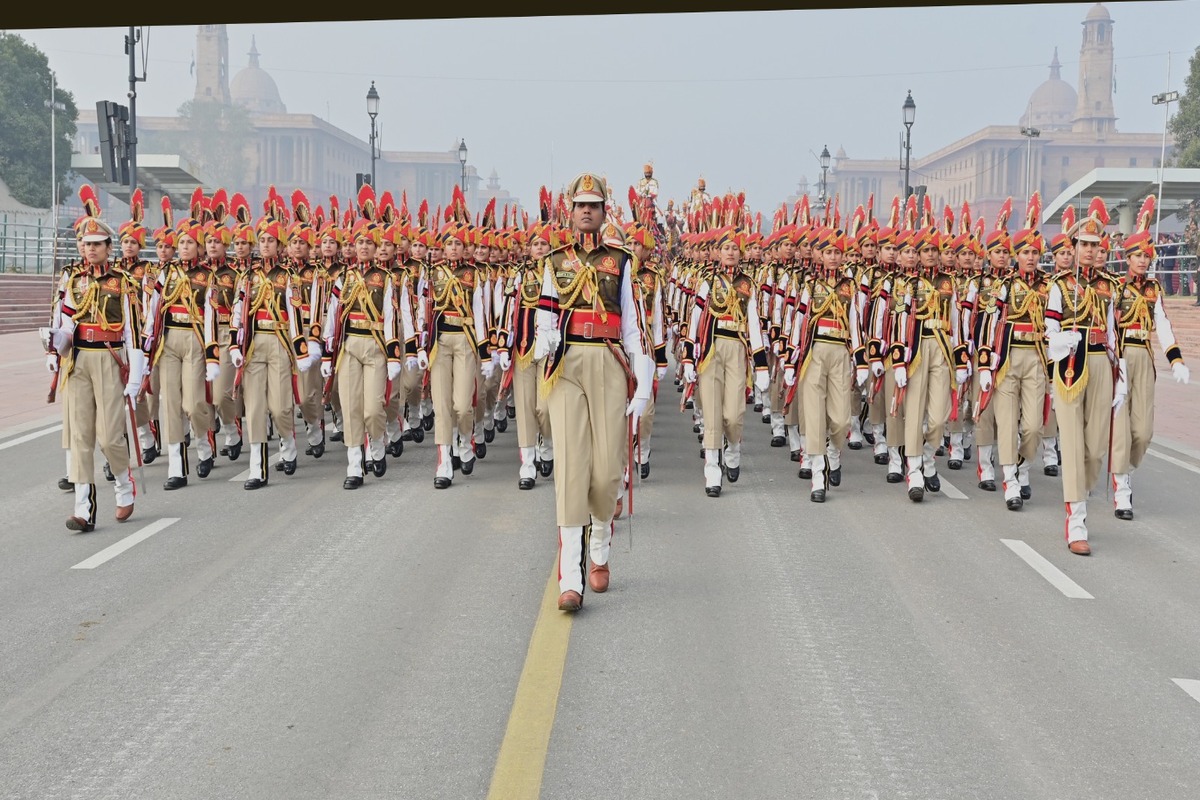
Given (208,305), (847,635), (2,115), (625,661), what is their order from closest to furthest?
1. (625,661)
2. (847,635)
3. (208,305)
4. (2,115)

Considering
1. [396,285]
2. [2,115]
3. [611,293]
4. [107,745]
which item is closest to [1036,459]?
→ [396,285]

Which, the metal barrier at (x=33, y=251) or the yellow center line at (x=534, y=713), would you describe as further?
the metal barrier at (x=33, y=251)

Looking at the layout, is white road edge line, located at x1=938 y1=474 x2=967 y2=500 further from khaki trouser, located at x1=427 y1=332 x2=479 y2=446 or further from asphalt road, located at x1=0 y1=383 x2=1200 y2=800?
khaki trouser, located at x1=427 y1=332 x2=479 y2=446

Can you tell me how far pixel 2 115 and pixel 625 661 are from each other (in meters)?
65.1

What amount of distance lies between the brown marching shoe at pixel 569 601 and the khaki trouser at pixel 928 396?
5.16 m

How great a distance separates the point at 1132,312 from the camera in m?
10.5

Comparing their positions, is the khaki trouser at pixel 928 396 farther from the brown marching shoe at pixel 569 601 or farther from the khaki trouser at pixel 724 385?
the brown marching shoe at pixel 569 601

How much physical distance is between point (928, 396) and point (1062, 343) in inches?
97.6

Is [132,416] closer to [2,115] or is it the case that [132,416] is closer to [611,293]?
[611,293]

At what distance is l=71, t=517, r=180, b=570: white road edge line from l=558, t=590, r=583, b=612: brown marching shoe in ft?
10.3

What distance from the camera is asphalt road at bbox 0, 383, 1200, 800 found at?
4887mm

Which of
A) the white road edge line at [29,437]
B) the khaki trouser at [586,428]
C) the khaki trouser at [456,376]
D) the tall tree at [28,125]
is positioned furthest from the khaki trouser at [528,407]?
the tall tree at [28,125]

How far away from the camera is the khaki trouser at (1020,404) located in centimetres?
1102

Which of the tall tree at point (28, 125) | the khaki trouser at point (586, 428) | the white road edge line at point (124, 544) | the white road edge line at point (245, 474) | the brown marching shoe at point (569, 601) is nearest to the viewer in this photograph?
the brown marching shoe at point (569, 601)
